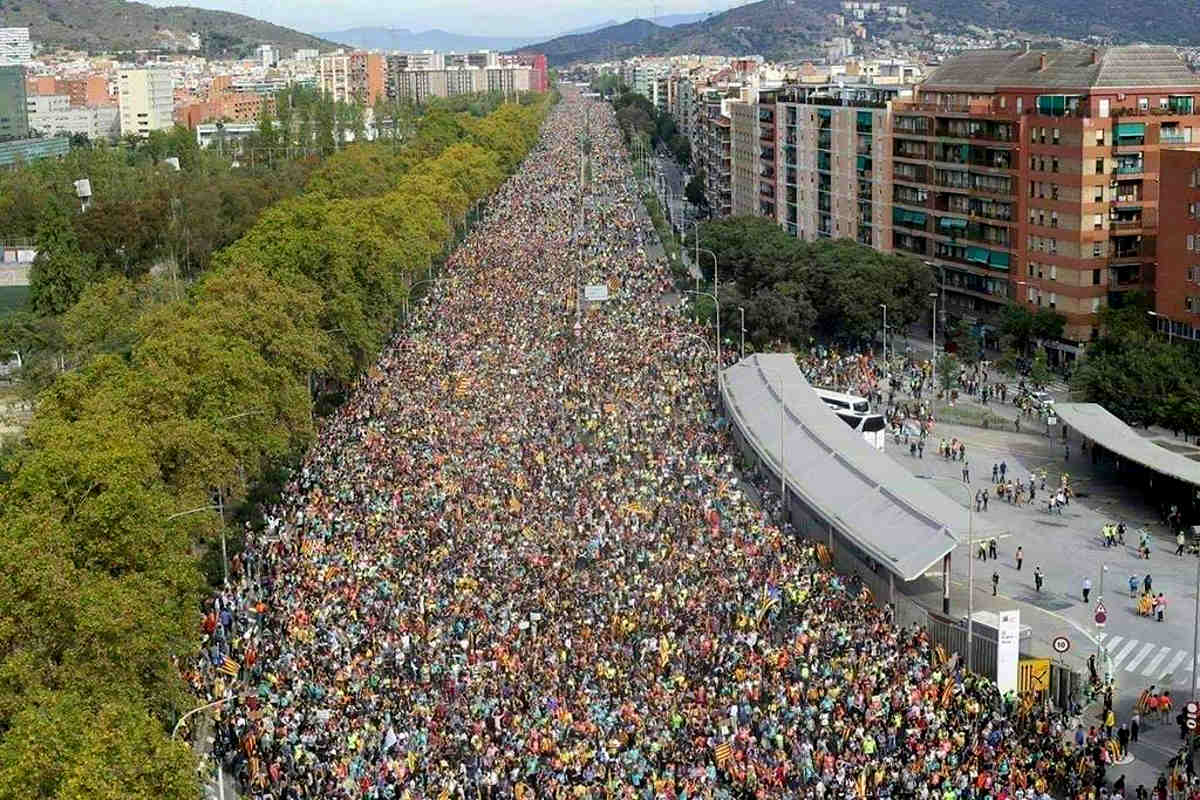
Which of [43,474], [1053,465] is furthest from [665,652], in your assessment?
[1053,465]

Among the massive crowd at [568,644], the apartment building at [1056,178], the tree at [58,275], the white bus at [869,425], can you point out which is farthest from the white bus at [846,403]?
the tree at [58,275]

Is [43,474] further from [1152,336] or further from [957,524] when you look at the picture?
[1152,336]

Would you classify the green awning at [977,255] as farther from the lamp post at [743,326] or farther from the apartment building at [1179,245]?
the apartment building at [1179,245]

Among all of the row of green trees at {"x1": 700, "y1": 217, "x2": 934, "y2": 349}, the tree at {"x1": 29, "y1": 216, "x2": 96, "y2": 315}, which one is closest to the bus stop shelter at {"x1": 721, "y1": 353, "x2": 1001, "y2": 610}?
the row of green trees at {"x1": 700, "y1": 217, "x2": 934, "y2": 349}

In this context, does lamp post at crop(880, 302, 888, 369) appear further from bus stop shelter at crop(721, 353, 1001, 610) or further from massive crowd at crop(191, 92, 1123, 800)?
massive crowd at crop(191, 92, 1123, 800)

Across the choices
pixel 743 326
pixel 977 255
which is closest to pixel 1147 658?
pixel 743 326
